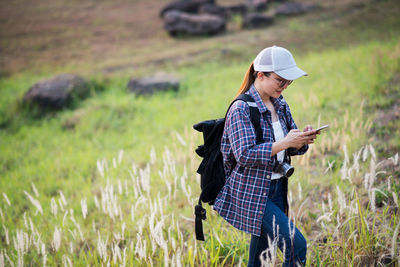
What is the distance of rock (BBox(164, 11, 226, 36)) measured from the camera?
15781 millimetres

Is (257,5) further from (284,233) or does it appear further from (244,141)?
(284,233)

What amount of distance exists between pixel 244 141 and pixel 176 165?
3228 millimetres

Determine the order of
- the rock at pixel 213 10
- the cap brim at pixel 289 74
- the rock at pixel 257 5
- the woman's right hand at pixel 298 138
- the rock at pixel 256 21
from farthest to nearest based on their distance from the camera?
the rock at pixel 257 5 < the rock at pixel 213 10 < the rock at pixel 256 21 < the cap brim at pixel 289 74 < the woman's right hand at pixel 298 138

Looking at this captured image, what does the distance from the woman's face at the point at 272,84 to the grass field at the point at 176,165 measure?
0.79 m

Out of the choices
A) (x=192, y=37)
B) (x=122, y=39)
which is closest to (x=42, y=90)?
(x=122, y=39)

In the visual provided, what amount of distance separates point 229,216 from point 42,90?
8.59 meters

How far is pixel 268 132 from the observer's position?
217 cm

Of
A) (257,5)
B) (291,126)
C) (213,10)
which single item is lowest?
(291,126)

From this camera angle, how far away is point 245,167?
213 centimetres

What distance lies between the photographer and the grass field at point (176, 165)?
2.63 meters

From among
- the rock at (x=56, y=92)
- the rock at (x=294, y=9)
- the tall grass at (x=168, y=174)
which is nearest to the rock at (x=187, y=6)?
the rock at (x=294, y=9)

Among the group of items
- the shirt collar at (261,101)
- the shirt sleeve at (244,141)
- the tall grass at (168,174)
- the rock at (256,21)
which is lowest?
the tall grass at (168,174)

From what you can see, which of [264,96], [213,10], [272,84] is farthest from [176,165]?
[213,10]

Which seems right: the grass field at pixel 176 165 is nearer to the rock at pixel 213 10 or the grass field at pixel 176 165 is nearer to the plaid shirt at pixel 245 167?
the plaid shirt at pixel 245 167
